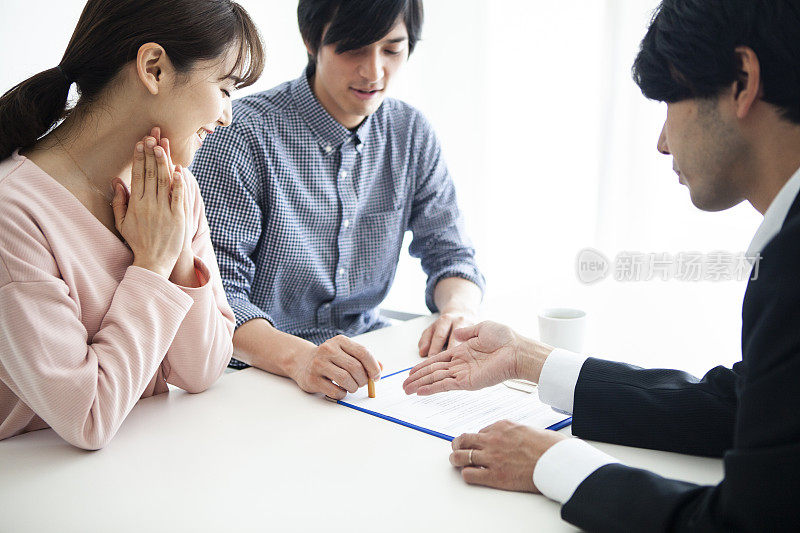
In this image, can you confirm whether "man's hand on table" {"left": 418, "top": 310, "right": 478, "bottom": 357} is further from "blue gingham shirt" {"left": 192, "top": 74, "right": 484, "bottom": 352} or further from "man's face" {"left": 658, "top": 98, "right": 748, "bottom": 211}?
"man's face" {"left": 658, "top": 98, "right": 748, "bottom": 211}

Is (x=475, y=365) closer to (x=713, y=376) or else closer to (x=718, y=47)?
(x=713, y=376)

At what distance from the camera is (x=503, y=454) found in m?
0.90

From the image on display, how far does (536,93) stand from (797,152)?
2.22m

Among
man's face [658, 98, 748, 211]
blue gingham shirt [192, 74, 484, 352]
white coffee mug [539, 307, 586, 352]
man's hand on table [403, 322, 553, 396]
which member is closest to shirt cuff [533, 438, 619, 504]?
man's hand on table [403, 322, 553, 396]

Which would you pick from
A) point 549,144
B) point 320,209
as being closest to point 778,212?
point 320,209

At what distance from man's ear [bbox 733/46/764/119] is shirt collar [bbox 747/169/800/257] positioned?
10 cm

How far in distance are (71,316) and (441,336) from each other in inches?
28.8

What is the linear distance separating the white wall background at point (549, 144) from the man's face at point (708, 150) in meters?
1.16

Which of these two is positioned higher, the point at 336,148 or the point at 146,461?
the point at 336,148

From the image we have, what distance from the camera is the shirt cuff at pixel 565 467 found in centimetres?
83

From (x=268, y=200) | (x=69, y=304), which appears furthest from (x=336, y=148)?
(x=69, y=304)

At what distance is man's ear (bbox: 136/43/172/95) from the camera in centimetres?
112

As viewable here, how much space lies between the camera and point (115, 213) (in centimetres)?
117

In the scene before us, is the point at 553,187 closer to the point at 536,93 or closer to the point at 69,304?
the point at 536,93
